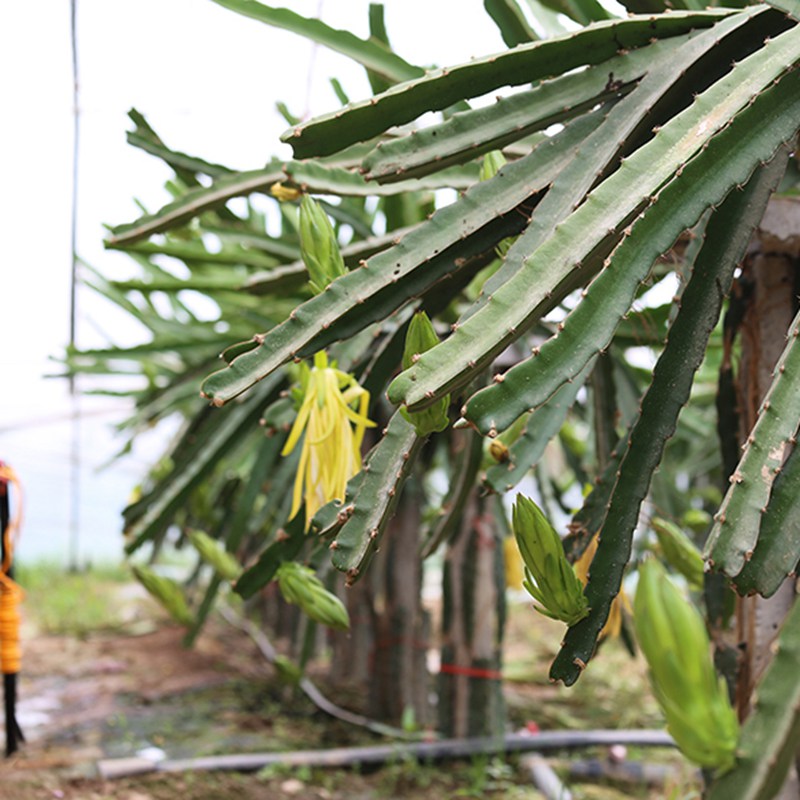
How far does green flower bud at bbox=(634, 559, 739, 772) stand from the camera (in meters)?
0.34

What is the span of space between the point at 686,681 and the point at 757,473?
0.53 feet

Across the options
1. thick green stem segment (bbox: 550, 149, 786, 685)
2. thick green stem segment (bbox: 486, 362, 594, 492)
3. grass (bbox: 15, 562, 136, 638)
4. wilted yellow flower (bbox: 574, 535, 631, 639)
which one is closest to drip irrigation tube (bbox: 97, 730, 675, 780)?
wilted yellow flower (bbox: 574, 535, 631, 639)

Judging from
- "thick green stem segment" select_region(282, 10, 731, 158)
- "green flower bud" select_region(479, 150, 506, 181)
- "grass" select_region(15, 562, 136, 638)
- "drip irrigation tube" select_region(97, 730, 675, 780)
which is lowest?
"grass" select_region(15, 562, 136, 638)

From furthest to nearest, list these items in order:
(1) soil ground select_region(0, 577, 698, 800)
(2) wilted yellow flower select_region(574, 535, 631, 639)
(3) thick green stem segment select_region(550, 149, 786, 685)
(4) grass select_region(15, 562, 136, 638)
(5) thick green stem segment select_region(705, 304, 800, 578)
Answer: (4) grass select_region(15, 562, 136, 638) < (1) soil ground select_region(0, 577, 698, 800) < (2) wilted yellow flower select_region(574, 535, 631, 639) < (3) thick green stem segment select_region(550, 149, 786, 685) < (5) thick green stem segment select_region(705, 304, 800, 578)

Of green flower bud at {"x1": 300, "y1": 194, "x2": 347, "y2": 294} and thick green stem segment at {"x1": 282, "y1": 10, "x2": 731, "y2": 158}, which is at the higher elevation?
thick green stem segment at {"x1": 282, "y1": 10, "x2": 731, "y2": 158}

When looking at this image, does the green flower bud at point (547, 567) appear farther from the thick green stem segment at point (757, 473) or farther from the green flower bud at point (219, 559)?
the green flower bud at point (219, 559)

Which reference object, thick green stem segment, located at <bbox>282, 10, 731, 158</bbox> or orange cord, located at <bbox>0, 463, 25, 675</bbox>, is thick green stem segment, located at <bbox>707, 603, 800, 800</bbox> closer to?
thick green stem segment, located at <bbox>282, 10, 731, 158</bbox>

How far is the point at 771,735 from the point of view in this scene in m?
0.32

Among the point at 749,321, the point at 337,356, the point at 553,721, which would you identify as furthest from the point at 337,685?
the point at 749,321

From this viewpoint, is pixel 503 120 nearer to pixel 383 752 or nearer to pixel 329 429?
pixel 329 429

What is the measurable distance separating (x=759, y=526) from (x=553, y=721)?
66.7 inches

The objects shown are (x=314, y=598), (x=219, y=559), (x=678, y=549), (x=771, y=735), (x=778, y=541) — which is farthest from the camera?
(x=219, y=559)

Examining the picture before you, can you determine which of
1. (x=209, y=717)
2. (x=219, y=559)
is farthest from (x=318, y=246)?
(x=209, y=717)

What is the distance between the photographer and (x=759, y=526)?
0.46m
